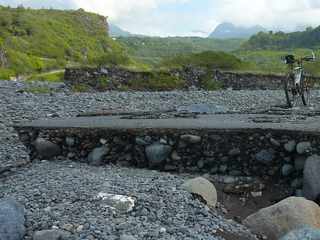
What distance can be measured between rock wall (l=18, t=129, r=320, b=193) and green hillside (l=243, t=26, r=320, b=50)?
87.4m

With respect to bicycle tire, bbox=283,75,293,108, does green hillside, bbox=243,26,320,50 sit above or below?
below

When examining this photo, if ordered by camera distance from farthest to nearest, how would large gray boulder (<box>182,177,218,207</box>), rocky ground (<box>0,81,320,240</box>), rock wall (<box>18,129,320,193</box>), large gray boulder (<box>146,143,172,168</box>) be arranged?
large gray boulder (<box>146,143,172,168</box>)
rock wall (<box>18,129,320,193</box>)
large gray boulder (<box>182,177,218,207</box>)
rocky ground (<box>0,81,320,240</box>)

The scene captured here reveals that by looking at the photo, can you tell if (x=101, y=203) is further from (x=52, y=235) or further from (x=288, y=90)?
(x=288, y=90)

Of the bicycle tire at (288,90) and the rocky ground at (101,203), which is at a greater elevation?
the bicycle tire at (288,90)

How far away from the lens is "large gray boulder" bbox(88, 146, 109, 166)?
806 centimetres

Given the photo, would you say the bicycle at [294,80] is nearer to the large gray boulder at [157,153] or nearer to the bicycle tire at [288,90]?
the bicycle tire at [288,90]

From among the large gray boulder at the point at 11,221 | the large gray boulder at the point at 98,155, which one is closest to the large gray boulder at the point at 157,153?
the large gray boulder at the point at 98,155

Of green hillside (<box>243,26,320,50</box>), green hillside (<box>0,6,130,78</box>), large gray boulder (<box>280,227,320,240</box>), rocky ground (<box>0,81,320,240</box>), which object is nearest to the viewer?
large gray boulder (<box>280,227,320,240</box>)

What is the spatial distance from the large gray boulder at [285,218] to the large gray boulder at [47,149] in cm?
369

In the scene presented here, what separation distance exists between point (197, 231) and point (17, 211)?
1.85m

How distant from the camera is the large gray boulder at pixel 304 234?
16.0 feet

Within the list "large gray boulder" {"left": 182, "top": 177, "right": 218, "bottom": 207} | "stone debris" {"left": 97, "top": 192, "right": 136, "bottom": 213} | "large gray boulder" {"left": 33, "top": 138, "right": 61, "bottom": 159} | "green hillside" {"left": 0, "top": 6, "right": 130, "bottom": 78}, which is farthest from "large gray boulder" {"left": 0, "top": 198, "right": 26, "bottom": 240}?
"green hillside" {"left": 0, "top": 6, "right": 130, "bottom": 78}

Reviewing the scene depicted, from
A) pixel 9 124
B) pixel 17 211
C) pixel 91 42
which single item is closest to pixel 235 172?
pixel 17 211

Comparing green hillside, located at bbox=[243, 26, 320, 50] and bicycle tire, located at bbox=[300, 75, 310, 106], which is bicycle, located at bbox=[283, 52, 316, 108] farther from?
green hillside, located at bbox=[243, 26, 320, 50]
